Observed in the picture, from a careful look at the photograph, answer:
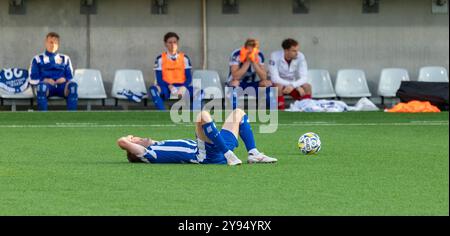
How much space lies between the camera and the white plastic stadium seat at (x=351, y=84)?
23.7 meters

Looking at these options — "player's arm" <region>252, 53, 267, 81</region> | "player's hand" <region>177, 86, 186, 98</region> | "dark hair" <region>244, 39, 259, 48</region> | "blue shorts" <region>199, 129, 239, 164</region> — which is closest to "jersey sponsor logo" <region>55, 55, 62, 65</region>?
"player's hand" <region>177, 86, 186, 98</region>

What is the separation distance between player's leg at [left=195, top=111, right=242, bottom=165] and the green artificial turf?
114 mm

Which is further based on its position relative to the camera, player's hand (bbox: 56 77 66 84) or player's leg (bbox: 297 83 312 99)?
player's leg (bbox: 297 83 312 99)

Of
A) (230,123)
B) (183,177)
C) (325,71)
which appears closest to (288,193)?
(183,177)

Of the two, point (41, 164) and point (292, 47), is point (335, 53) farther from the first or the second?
point (41, 164)

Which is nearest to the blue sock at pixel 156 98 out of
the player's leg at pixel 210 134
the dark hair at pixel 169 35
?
the dark hair at pixel 169 35

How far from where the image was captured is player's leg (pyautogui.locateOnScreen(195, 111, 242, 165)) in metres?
11.2

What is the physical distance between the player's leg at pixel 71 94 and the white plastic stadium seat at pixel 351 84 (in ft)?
17.0

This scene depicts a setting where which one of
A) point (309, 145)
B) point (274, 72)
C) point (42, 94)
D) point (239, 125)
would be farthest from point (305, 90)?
point (239, 125)

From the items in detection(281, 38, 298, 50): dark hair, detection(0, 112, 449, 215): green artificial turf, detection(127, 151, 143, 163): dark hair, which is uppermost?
detection(281, 38, 298, 50): dark hair

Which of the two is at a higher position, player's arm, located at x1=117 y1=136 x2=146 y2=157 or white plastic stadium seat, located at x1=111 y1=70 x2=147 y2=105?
white plastic stadium seat, located at x1=111 y1=70 x2=147 y2=105

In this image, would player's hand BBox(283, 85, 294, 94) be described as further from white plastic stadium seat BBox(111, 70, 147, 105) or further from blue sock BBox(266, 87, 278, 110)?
white plastic stadium seat BBox(111, 70, 147, 105)

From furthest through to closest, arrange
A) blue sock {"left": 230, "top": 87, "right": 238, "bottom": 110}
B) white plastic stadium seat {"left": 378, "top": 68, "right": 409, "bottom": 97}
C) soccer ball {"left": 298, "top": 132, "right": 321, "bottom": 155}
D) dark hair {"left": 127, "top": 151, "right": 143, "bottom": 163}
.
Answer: white plastic stadium seat {"left": 378, "top": 68, "right": 409, "bottom": 97} < blue sock {"left": 230, "top": 87, "right": 238, "bottom": 110} < soccer ball {"left": 298, "top": 132, "right": 321, "bottom": 155} < dark hair {"left": 127, "top": 151, "right": 143, "bottom": 163}

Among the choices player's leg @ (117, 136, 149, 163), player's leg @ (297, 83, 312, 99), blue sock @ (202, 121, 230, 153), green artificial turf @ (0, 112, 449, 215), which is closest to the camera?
green artificial turf @ (0, 112, 449, 215)
